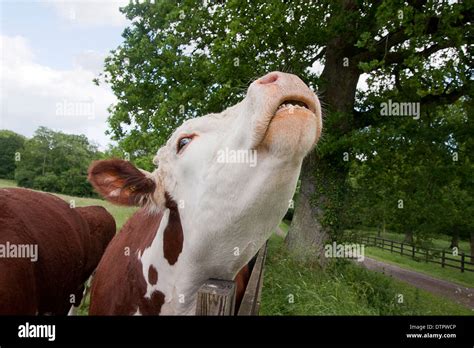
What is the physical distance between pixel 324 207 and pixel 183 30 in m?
6.00

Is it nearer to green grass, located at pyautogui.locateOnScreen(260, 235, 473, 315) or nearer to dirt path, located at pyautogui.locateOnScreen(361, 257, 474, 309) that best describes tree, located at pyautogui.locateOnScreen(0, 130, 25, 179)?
green grass, located at pyautogui.locateOnScreen(260, 235, 473, 315)

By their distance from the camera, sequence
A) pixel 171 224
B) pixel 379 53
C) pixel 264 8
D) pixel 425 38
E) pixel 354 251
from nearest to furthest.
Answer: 1. pixel 171 224
2. pixel 425 38
3. pixel 264 8
4. pixel 379 53
5. pixel 354 251

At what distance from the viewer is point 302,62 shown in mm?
9727

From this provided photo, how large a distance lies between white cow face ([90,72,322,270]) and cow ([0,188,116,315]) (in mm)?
1120

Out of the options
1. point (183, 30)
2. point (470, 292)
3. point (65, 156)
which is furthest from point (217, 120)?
point (470, 292)

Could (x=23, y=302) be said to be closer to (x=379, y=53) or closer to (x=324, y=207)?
(x=324, y=207)

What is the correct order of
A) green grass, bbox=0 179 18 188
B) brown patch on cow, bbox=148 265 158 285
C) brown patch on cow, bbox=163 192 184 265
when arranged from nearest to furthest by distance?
1. brown patch on cow, bbox=163 192 184 265
2. brown patch on cow, bbox=148 265 158 285
3. green grass, bbox=0 179 18 188

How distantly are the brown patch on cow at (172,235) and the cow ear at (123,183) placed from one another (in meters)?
0.18

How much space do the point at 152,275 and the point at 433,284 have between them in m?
17.0

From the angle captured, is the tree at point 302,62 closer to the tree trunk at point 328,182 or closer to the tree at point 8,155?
the tree trunk at point 328,182

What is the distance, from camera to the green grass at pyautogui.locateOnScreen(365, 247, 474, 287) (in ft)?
56.2

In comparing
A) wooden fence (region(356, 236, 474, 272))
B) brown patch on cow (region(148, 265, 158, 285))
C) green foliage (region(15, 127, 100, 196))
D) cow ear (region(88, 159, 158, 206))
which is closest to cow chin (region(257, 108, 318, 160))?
cow ear (region(88, 159, 158, 206))

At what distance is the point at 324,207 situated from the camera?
396 inches

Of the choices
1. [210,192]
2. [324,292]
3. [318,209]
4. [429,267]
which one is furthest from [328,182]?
[429,267]
